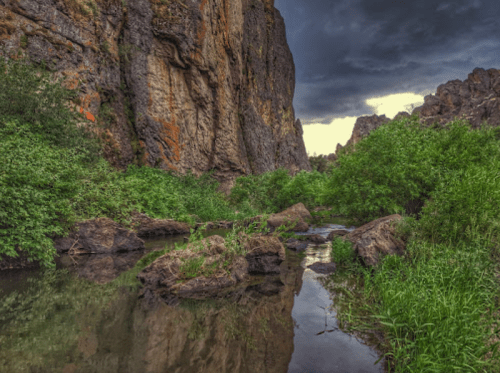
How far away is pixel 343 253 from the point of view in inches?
471

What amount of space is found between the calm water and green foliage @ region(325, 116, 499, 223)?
8406mm

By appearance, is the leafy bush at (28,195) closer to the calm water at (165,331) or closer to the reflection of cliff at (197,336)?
the calm water at (165,331)

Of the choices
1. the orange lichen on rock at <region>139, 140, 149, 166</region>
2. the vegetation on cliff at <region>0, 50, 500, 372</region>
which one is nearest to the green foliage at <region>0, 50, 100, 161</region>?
the vegetation on cliff at <region>0, 50, 500, 372</region>

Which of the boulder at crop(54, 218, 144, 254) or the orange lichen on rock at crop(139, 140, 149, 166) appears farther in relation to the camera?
the orange lichen on rock at crop(139, 140, 149, 166)

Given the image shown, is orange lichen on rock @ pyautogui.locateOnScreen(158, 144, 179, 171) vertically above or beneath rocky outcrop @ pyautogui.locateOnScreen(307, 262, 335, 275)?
above

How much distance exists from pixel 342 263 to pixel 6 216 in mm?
12150

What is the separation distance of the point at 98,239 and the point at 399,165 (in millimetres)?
15697

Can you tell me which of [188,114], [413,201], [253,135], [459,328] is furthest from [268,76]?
[459,328]

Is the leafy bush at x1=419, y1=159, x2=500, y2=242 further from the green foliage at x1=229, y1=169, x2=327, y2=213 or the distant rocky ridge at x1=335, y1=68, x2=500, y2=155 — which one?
the distant rocky ridge at x1=335, y1=68, x2=500, y2=155

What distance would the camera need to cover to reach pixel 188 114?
35.1 meters

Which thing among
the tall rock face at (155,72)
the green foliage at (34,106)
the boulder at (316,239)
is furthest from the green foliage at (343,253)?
the tall rock face at (155,72)

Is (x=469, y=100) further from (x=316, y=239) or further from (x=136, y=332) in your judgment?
(x=136, y=332)

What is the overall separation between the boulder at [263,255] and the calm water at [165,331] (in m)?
1.56

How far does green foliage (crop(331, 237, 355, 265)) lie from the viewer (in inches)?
465
